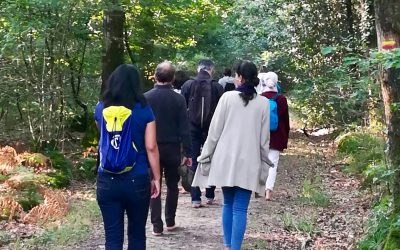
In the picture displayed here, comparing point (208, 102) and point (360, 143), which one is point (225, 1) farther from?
point (208, 102)

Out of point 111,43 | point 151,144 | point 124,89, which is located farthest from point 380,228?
point 111,43

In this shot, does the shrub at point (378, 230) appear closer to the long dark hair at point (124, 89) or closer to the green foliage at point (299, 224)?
the green foliage at point (299, 224)

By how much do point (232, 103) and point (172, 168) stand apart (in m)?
1.58

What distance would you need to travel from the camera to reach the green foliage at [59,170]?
37.8 feet

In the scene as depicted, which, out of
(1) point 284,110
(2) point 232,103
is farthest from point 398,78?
(1) point 284,110

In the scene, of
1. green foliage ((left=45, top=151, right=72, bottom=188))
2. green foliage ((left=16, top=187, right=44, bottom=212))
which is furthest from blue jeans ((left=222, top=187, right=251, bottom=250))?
green foliage ((left=45, top=151, right=72, bottom=188))

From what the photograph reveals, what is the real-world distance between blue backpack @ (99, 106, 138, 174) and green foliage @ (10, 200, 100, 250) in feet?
8.50

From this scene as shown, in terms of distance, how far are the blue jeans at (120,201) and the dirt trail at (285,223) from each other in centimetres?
195

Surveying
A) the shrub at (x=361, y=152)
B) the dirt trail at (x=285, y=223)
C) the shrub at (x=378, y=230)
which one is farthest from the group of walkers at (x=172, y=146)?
the shrub at (x=361, y=152)

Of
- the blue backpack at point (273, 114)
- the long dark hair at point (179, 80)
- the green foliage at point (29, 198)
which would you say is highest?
the long dark hair at point (179, 80)

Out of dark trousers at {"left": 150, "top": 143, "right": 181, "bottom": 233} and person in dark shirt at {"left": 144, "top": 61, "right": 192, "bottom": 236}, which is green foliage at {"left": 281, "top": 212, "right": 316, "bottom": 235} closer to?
dark trousers at {"left": 150, "top": 143, "right": 181, "bottom": 233}

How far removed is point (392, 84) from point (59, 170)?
7.90m

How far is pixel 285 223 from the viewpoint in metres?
8.43

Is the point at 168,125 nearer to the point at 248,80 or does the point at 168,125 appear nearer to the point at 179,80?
the point at 248,80
